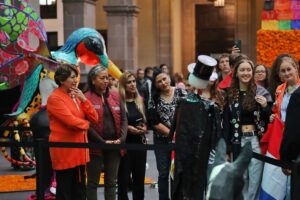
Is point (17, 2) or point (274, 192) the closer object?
point (274, 192)

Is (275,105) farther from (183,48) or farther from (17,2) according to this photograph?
(183,48)

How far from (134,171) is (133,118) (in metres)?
0.63

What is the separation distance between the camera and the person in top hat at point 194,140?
691 centimetres

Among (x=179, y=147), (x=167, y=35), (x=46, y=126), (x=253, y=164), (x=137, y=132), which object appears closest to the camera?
(x=179, y=147)

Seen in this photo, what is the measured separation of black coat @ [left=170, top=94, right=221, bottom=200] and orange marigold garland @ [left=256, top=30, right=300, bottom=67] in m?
7.83

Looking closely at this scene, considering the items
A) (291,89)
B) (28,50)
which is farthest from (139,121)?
(291,89)

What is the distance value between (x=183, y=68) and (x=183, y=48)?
3.56ft

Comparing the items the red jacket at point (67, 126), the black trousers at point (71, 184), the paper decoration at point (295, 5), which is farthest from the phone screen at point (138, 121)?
the paper decoration at point (295, 5)

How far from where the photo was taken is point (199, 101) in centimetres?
707

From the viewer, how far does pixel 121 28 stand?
21.5 m

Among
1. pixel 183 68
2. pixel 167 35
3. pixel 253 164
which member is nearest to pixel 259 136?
pixel 253 164

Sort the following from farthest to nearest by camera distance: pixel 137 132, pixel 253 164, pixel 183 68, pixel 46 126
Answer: pixel 183 68, pixel 46 126, pixel 137 132, pixel 253 164

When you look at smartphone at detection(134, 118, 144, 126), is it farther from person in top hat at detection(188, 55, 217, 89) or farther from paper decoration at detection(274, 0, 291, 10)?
paper decoration at detection(274, 0, 291, 10)

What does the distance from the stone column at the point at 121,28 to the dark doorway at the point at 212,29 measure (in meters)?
11.0
